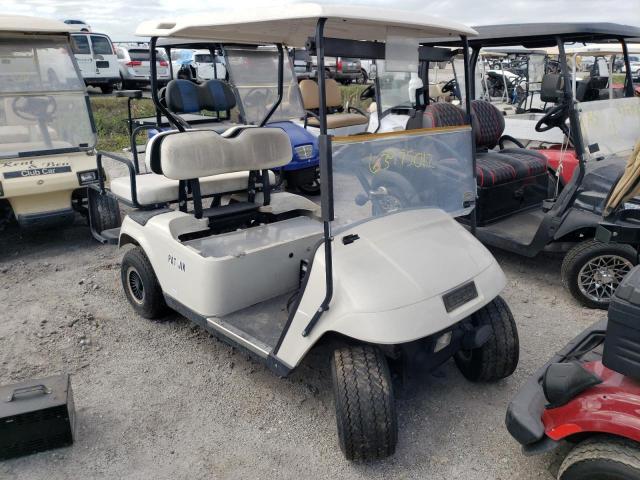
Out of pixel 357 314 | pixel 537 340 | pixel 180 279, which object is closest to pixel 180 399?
pixel 180 279

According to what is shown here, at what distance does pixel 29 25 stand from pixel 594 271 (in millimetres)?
5161

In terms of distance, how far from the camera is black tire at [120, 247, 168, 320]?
11.3 feet

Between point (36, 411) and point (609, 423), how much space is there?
92.7 inches

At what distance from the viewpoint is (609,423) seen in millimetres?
1821

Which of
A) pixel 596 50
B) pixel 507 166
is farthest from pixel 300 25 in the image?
pixel 596 50

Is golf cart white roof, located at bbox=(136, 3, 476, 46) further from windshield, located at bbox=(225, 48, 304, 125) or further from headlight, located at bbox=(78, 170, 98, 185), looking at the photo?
windshield, located at bbox=(225, 48, 304, 125)

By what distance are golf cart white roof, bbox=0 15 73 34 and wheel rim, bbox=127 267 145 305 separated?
8.78 feet

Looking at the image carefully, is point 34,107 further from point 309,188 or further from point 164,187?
point 309,188

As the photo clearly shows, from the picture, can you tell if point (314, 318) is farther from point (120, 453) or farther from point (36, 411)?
point (36, 411)

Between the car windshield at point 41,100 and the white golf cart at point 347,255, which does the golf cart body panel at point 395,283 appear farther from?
the car windshield at point 41,100

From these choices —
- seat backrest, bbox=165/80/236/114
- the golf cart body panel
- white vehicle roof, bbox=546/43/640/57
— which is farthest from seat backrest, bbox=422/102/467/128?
seat backrest, bbox=165/80/236/114

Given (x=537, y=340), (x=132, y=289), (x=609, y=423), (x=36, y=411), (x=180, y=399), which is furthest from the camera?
(x=132, y=289)

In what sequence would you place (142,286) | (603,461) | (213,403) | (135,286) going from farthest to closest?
(135,286)
(142,286)
(213,403)
(603,461)

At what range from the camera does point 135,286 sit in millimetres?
3709
